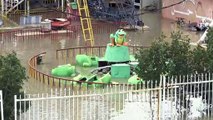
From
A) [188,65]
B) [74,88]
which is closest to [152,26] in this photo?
[74,88]

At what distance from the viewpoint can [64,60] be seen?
21.0 m

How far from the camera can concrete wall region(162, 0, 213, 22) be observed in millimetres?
28219

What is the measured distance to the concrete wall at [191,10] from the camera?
28.2m

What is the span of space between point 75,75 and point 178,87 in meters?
7.24

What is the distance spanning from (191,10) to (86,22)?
5.90 meters

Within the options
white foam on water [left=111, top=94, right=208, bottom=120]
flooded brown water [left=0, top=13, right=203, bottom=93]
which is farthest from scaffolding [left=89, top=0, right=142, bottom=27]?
white foam on water [left=111, top=94, right=208, bottom=120]

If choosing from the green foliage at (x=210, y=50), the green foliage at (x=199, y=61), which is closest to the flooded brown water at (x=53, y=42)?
the green foliage at (x=210, y=50)

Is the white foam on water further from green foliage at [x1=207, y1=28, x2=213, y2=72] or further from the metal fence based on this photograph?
green foliage at [x1=207, y1=28, x2=213, y2=72]

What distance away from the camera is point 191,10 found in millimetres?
29297

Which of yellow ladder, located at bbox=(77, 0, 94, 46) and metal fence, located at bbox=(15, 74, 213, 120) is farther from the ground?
yellow ladder, located at bbox=(77, 0, 94, 46)

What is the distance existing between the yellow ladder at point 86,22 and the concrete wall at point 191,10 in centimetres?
529

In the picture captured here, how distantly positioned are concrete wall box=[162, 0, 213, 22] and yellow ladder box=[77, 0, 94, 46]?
5294 mm

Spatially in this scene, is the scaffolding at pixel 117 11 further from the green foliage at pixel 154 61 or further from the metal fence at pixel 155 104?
the metal fence at pixel 155 104

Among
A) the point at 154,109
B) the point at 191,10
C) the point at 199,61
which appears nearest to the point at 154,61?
the point at 199,61
